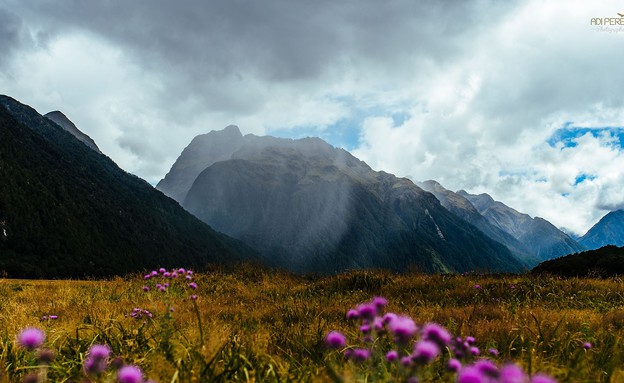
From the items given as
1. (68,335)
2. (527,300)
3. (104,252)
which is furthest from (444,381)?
(104,252)

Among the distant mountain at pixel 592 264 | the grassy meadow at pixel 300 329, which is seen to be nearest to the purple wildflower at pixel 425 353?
the grassy meadow at pixel 300 329

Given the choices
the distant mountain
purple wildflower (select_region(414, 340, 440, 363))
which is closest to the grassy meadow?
purple wildflower (select_region(414, 340, 440, 363))

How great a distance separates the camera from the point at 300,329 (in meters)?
5.41

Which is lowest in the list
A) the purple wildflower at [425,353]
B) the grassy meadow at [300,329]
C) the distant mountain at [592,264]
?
the distant mountain at [592,264]

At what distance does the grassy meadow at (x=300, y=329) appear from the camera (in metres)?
2.96

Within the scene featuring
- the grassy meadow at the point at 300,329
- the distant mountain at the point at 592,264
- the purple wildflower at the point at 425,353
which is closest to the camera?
the purple wildflower at the point at 425,353

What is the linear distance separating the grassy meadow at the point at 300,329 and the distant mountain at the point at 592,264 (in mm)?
6114

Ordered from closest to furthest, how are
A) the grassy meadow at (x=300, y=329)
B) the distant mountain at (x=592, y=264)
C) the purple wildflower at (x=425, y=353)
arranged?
the purple wildflower at (x=425, y=353) < the grassy meadow at (x=300, y=329) < the distant mountain at (x=592, y=264)

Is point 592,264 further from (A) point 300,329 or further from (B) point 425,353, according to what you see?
(B) point 425,353

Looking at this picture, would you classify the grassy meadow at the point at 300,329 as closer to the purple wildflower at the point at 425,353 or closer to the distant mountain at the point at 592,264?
the purple wildflower at the point at 425,353

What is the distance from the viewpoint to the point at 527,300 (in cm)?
828

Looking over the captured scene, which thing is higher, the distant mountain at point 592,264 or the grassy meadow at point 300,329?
the grassy meadow at point 300,329

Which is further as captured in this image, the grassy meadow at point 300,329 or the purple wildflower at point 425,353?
the grassy meadow at point 300,329

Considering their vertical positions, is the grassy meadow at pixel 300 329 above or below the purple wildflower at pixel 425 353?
below
